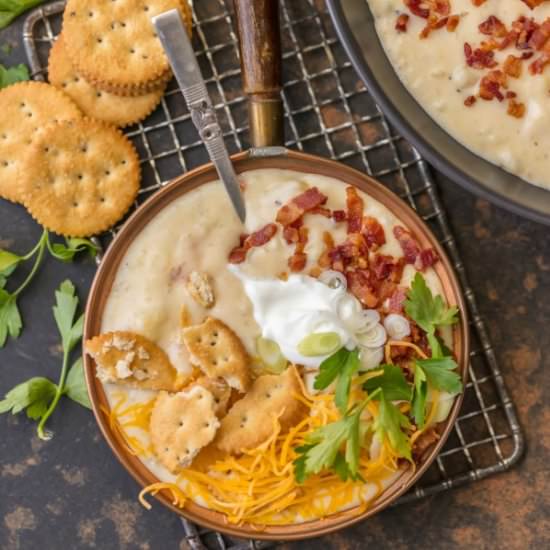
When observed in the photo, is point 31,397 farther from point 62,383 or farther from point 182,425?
point 182,425

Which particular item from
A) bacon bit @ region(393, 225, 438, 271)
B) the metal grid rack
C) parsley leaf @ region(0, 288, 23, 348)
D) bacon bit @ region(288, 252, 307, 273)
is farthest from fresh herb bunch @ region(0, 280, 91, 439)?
bacon bit @ region(393, 225, 438, 271)

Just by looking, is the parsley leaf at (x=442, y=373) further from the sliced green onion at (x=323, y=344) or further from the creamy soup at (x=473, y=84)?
the creamy soup at (x=473, y=84)

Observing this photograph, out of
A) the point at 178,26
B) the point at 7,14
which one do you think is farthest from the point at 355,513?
the point at 7,14

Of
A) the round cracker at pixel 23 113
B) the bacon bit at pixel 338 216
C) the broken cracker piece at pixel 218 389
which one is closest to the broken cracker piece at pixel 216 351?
the broken cracker piece at pixel 218 389

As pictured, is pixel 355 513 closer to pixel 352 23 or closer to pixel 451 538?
pixel 451 538

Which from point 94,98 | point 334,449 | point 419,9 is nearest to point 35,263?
point 94,98

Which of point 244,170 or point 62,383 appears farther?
point 62,383
